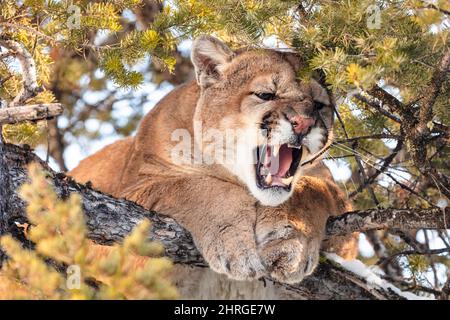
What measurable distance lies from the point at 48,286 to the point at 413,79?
2079 mm

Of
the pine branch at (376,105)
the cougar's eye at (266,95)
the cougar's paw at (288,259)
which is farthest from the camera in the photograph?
the cougar's eye at (266,95)

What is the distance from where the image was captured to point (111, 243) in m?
4.33

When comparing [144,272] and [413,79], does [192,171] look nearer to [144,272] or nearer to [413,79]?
[413,79]

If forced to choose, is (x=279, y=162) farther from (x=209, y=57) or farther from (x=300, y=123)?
(x=209, y=57)

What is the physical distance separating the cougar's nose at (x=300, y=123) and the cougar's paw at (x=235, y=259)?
79 cm

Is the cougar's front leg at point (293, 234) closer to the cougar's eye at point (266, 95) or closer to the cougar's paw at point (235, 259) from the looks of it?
the cougar's paw at point (235, 259)

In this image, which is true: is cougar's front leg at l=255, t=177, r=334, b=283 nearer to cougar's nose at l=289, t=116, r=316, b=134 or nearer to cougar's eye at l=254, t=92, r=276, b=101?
cougar's nose at l=289, t=116, r=316, b=134

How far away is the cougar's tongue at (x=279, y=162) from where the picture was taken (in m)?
4.94

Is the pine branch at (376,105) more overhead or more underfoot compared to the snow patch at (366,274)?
more overhead

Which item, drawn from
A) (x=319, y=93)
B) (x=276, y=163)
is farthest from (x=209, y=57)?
(x=276, y=163)

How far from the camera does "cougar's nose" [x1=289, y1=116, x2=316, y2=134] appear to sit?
482cm

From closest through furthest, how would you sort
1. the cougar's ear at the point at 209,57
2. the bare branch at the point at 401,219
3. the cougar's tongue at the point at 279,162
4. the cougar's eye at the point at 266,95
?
1. the bare branch at the point at 401,219
2. the cougar's tongue at the point at 279,162
3. the cougar's eye at the point at 266,95
4. the cougar's ear at the point at 209,57

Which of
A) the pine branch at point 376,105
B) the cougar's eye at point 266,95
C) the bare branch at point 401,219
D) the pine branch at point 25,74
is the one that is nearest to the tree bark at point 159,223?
the bare branch at point 401,219

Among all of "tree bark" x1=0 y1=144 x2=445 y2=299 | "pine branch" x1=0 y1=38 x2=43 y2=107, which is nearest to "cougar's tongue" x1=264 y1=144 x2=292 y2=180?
"tree bark" x1=0 y1=144 x2=445 y2=299
